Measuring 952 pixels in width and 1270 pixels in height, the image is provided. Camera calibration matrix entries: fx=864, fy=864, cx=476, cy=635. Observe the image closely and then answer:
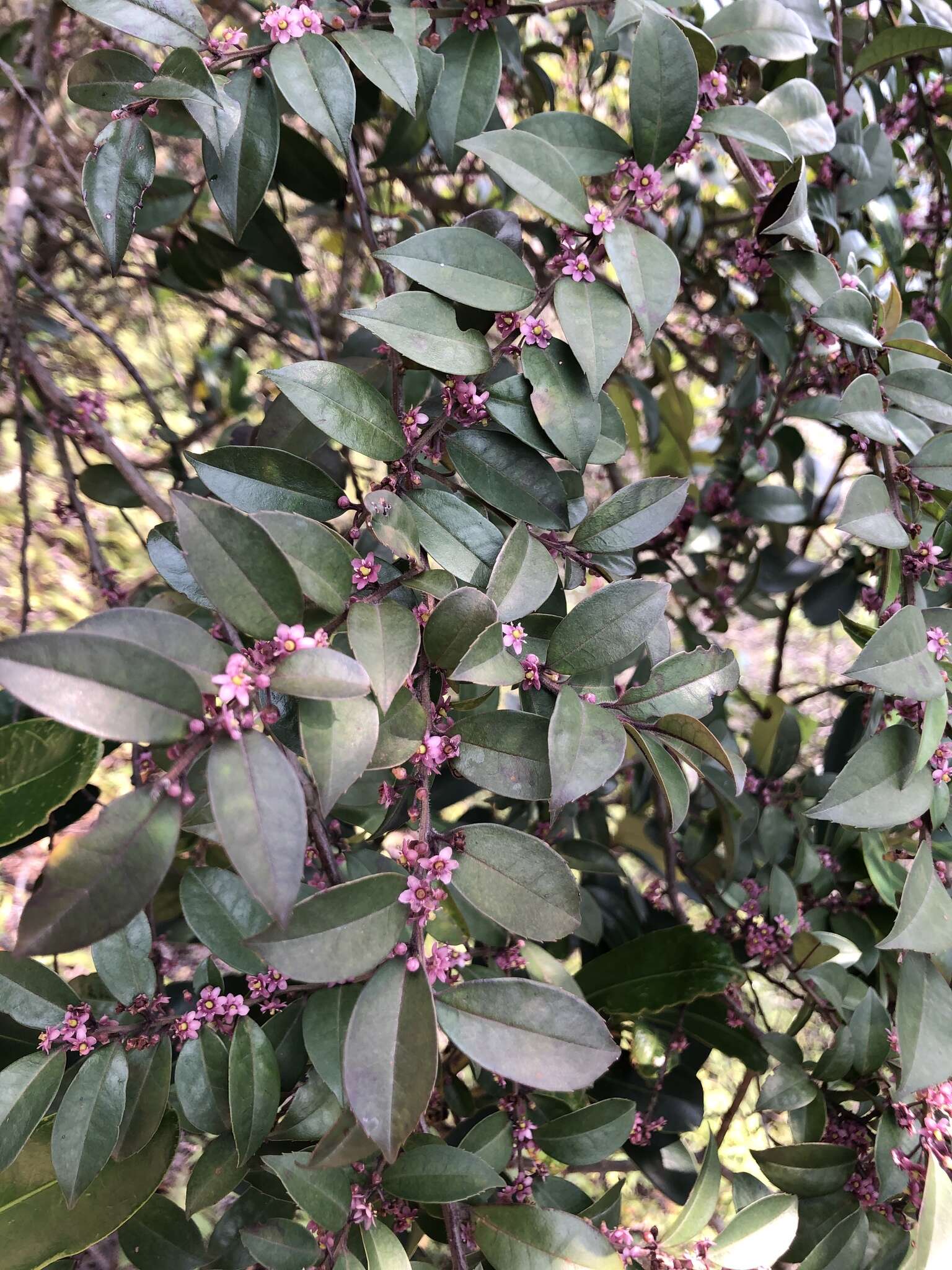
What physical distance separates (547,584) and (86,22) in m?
1.83

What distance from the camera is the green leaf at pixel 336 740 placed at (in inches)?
16.6

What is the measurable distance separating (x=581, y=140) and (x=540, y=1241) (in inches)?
30.2

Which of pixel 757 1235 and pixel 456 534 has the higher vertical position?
pixel 456 534

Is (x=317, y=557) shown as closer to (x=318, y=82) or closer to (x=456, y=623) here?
(x=456, y=623)

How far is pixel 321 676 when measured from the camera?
42cm

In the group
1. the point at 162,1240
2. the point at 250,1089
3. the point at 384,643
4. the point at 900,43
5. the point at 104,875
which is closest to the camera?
the point at 104,875

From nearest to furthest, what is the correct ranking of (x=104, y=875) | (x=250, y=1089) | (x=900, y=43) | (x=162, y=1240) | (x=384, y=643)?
1. (x=104, y=875)
2. (x=384, y=643)
3. (x=250, y=1089)
4. (x=162, y=1240)
5. (x=900, y=43)

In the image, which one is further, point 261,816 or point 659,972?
point 659,972

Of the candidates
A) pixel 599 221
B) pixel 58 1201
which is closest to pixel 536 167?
pixel 599 221

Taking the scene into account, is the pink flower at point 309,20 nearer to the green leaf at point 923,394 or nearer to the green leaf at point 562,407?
the green leaf at point 562,407

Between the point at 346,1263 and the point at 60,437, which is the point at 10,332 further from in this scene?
the point at 346,1263

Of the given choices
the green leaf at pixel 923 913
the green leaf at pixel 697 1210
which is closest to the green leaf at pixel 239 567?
the green leaf at pixel 923 913

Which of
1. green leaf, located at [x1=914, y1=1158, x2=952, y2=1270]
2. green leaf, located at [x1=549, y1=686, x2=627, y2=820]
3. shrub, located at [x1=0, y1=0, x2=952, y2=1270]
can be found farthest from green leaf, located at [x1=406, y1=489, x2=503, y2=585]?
green leaf, located at [x1=914, y1=1158, x2=952, y2=1270]

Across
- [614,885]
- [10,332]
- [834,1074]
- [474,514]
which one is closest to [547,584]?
[474,514]
